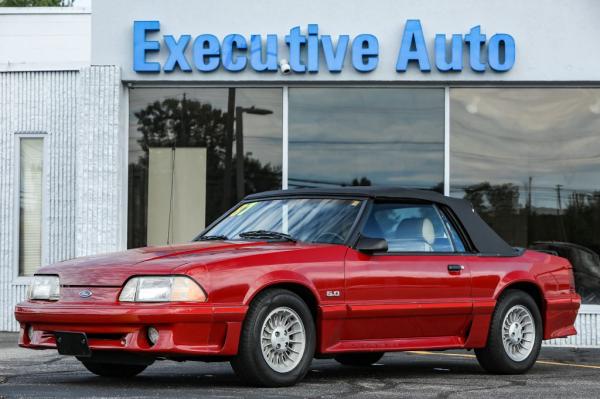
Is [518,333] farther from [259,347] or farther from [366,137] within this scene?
[366,137]

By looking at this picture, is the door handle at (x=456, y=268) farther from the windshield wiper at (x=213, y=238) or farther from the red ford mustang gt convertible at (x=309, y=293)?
the windshield wiper at (x=213, y=238)

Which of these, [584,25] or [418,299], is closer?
[418,299]

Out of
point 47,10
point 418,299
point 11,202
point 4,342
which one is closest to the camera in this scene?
point 418,299

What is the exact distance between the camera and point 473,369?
35.3 ft

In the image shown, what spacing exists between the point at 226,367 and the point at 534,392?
302 centimetres

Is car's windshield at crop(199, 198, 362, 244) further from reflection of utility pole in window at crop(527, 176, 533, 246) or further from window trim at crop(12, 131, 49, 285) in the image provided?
window trim at crop(12, 131, 49, 285)

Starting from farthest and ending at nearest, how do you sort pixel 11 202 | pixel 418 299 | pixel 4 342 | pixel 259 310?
pixel 11 202 < pixel 4 342 < pixel 418 299 < pixel 259 310

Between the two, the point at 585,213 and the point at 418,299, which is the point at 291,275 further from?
the point at 585,213

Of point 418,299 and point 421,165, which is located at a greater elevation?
point 421,165

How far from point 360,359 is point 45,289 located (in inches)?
125

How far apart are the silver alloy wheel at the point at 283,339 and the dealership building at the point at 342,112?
711cm

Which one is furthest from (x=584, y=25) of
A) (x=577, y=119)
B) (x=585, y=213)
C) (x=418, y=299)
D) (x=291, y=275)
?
(x=291, y=275)

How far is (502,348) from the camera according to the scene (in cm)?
1015

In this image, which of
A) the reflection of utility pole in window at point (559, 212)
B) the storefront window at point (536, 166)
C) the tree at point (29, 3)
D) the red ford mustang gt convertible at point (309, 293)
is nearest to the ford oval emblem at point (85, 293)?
the red ford mustang gt convertible at point (309, 293)
